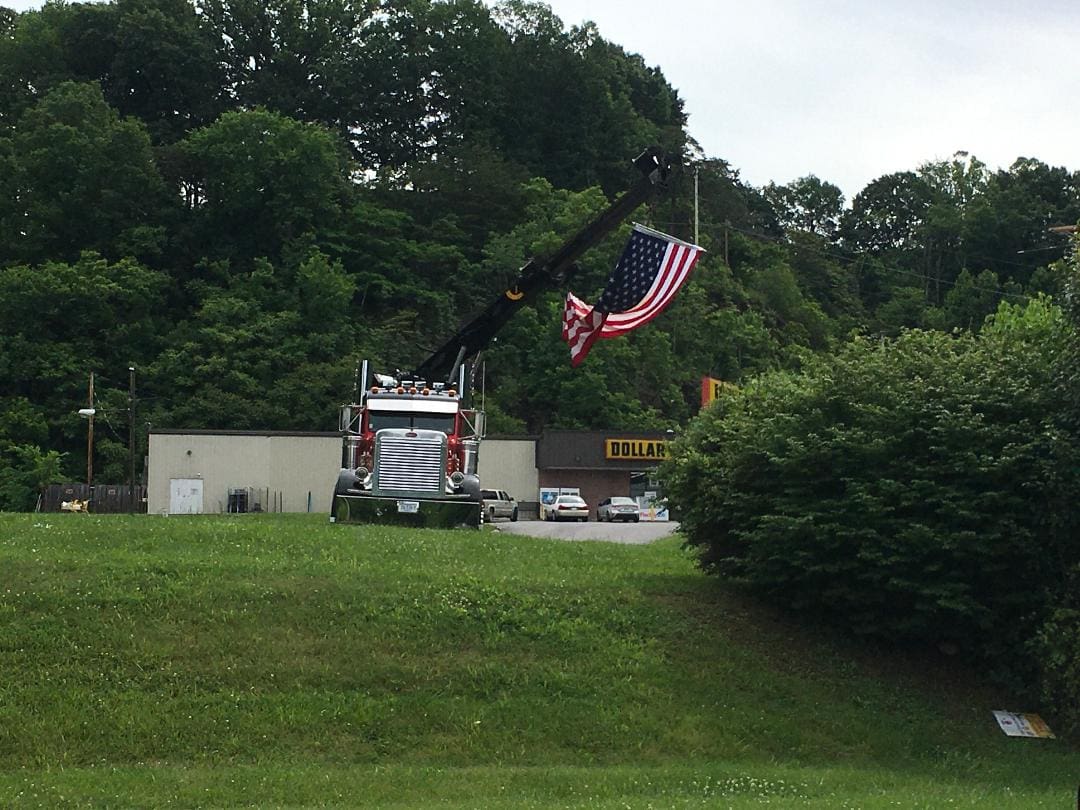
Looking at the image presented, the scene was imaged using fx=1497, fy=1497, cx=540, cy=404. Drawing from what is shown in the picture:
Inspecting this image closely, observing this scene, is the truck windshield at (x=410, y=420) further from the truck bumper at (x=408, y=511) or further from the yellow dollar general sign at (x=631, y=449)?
the yellow dollar general sign at (x=631, y=449)

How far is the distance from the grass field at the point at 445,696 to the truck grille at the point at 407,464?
8.14 m

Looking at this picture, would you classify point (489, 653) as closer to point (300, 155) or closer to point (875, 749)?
point (875, 749)

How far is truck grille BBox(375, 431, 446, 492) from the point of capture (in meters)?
32.4

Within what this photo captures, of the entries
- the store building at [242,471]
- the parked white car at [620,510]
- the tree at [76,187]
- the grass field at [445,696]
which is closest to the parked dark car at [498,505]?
the store building at [242,471]

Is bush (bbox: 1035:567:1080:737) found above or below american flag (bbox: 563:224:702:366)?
below

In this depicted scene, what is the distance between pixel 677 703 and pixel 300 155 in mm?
80841

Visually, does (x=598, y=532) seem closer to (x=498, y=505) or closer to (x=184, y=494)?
(x=498, y=505)

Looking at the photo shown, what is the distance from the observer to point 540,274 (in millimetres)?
34312

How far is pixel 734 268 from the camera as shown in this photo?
114 m

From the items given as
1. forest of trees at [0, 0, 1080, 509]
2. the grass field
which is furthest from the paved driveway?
forest of trees at [0, 0, 1080, 509]

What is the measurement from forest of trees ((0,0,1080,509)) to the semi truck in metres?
46.1

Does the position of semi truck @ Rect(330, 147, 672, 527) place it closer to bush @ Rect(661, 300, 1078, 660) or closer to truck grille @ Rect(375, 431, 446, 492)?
truck grille @ Rect(375, 431, 446, 492)

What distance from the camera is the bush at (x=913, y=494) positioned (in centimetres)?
2053

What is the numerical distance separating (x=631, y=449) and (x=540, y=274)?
3903cm
